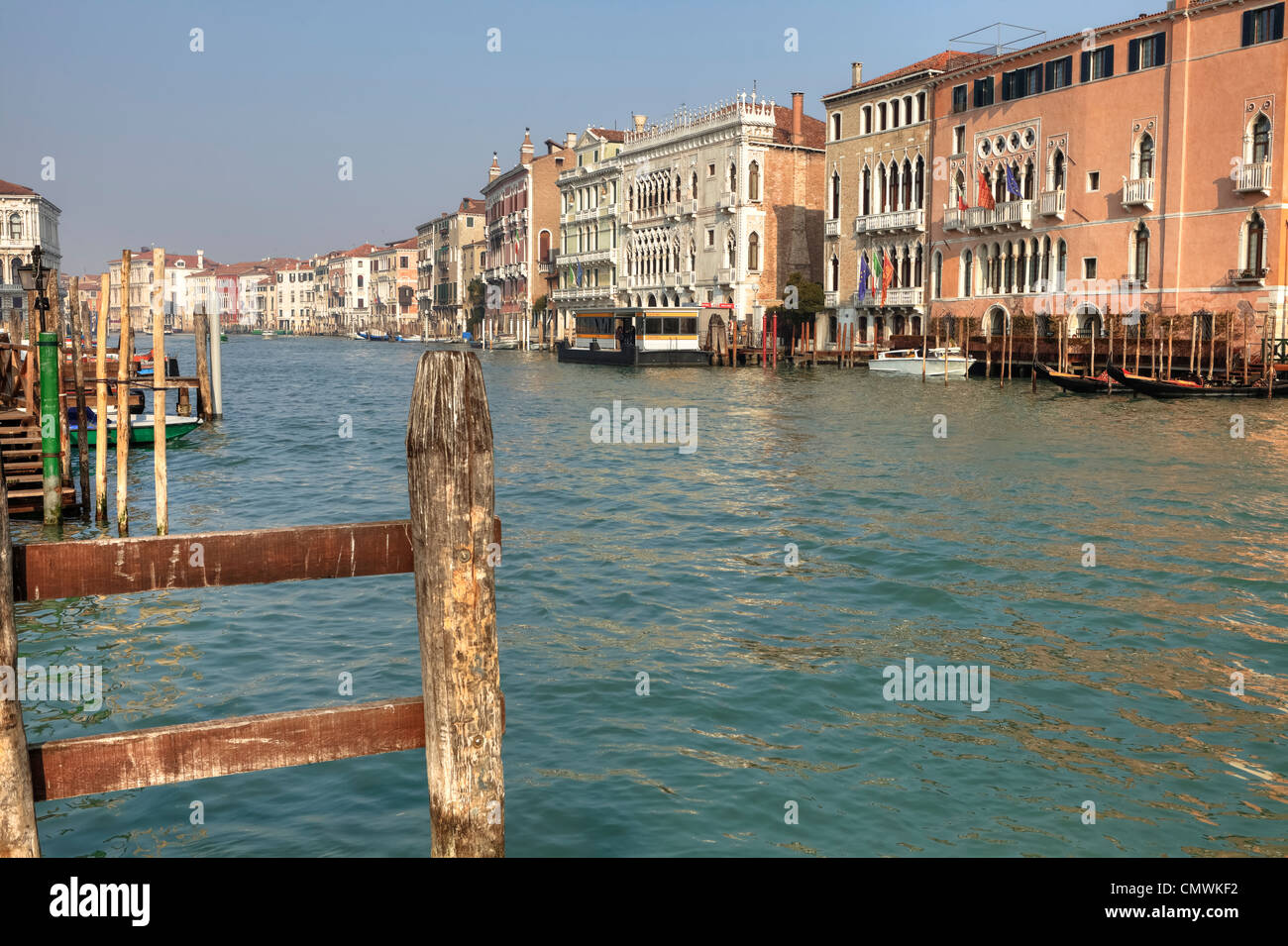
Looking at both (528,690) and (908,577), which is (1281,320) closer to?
(908,577)

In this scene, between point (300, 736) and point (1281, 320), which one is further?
point (1281, 320)

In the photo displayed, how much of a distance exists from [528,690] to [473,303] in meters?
69.9

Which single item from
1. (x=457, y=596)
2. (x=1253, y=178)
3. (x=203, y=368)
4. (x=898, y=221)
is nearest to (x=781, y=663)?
(x=457, y=596)

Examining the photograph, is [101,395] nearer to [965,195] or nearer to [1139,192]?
[1139,192]

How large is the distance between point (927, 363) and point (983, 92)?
7.43 meters

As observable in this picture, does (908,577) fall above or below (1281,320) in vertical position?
below

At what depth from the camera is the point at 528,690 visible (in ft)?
19.1

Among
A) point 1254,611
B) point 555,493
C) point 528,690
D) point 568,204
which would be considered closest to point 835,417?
point 555,493

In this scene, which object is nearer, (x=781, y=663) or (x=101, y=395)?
(x=781, y=663)

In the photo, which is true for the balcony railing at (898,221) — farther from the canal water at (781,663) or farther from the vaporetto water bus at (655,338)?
the canal water at (781,663)

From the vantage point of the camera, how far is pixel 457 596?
269 cm

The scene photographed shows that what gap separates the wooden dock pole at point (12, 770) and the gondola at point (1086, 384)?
2526cm
